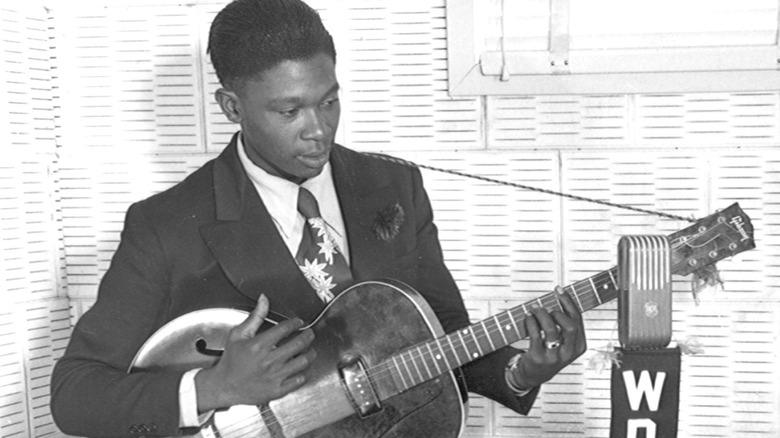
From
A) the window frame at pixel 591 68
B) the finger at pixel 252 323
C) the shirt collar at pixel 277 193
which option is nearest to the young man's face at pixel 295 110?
the shirt collar at pixel 277 193

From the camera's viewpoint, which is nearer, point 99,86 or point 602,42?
point 602,42

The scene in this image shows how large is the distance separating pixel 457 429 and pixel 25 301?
1.47 metres

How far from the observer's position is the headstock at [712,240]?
1890 mm

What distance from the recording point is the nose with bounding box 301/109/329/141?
212cm

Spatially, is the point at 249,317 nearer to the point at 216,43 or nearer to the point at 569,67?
the point at 216,43

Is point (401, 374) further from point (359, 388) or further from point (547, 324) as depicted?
point (547, 324)

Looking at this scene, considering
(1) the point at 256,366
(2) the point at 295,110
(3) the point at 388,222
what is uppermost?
(2) the point at 295,110

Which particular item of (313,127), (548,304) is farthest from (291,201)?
(548,304)

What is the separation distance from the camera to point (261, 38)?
7.02ft

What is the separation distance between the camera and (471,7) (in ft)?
9.24

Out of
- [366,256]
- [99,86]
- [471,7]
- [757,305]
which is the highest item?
[471,7]

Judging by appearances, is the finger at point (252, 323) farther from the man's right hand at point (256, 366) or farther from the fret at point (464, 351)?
the fret at point (464, 351)

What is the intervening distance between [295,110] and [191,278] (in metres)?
0.45

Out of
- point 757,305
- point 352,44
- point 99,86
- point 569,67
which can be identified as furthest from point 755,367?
point 99,86
